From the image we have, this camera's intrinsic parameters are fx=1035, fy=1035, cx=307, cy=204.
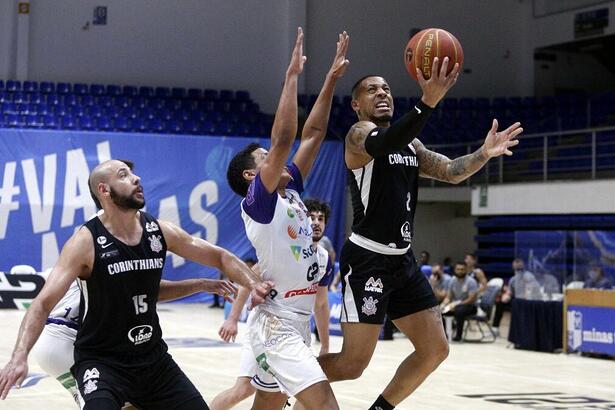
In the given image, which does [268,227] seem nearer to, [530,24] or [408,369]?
[408,369]

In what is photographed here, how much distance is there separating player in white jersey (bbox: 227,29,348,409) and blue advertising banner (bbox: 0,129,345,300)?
16.4 meters

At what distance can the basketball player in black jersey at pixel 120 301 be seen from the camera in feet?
16.4

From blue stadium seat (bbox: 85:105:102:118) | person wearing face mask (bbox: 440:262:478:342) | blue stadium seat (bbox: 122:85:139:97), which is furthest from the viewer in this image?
blue stadium seat (bbox: 122:85:139:97)

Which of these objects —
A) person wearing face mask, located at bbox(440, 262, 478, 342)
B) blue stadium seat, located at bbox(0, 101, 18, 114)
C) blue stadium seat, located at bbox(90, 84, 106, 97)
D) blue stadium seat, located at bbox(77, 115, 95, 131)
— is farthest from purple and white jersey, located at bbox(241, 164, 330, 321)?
Answer: blue stadium seat, located at bbox(90, 84, 106, 97)

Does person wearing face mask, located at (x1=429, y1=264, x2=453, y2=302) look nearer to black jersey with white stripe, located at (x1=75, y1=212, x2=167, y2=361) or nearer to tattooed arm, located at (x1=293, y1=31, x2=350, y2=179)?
tattooed arm, located at (x1=293, y1=31, x2=350, y2=179)

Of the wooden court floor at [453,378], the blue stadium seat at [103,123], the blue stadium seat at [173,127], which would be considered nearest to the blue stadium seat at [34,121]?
the blue stadium seat at [103,123]

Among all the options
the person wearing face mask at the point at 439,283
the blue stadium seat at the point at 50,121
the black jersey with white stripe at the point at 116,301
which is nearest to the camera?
the black jersey with white stripe at the point at 116,301

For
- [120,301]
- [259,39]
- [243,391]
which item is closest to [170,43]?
[259,39]

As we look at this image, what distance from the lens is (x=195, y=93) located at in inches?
1013

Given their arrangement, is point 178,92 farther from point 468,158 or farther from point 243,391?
point 468,158

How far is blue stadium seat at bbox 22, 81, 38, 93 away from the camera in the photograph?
2381 cm

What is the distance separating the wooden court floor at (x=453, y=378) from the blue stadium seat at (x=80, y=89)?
8.80m

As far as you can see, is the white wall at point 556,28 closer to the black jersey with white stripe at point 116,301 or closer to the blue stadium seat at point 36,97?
the blue stadium seat at point 36,97

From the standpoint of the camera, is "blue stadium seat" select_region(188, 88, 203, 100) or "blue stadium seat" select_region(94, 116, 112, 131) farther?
"blue stadium seat" select_region(188, 88, 203, 100)
